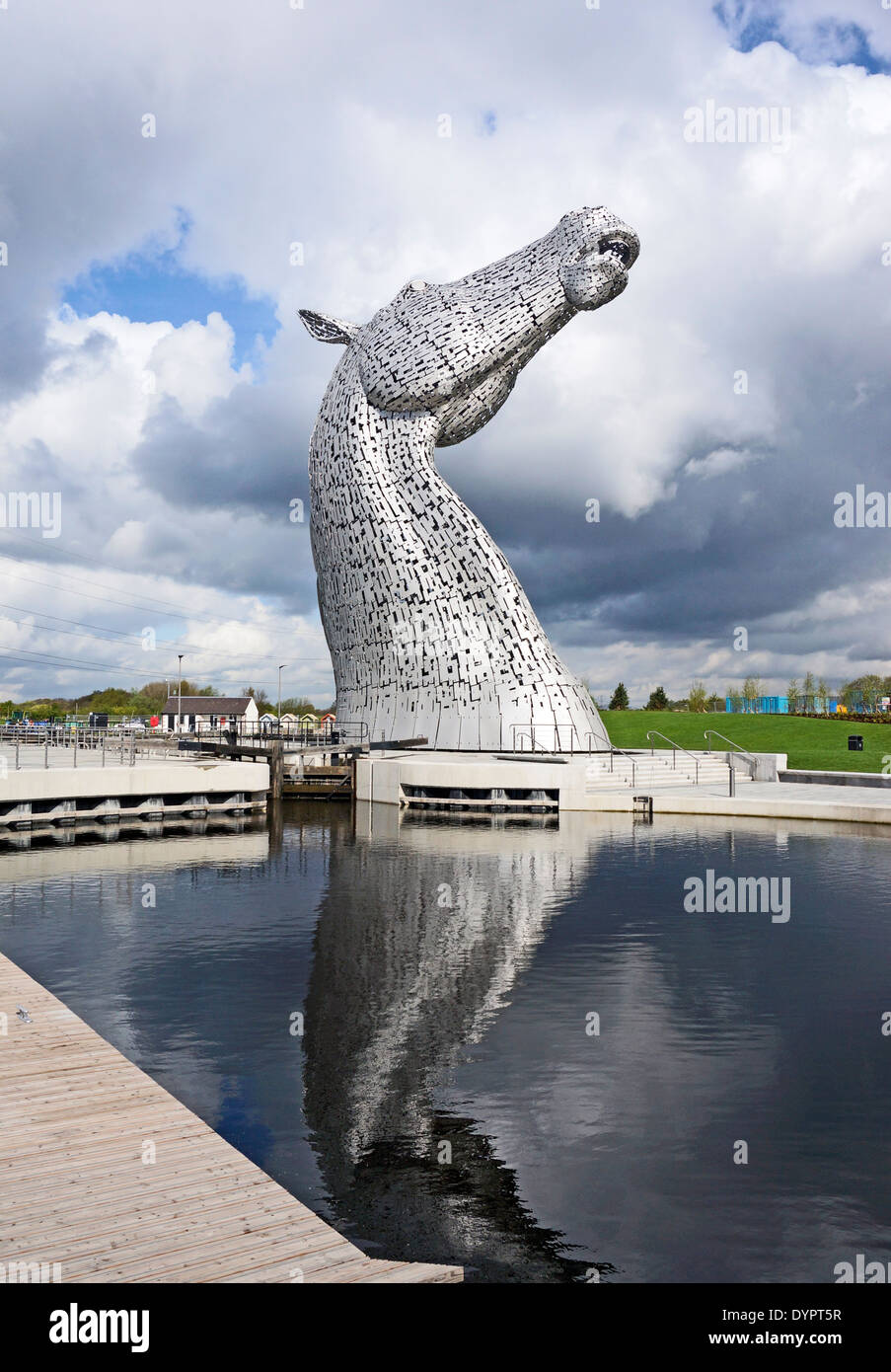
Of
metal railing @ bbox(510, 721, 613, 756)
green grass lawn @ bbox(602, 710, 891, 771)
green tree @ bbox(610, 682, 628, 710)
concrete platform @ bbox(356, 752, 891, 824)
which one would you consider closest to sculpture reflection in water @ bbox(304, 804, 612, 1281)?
concrete platform @ bbox(356, 752, 891, 824)

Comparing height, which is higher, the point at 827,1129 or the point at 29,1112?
the point at 29,1112

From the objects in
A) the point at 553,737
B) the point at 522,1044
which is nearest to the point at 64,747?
the point at 553,737

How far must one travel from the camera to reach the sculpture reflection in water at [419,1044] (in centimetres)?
479

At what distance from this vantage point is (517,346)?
29609mm

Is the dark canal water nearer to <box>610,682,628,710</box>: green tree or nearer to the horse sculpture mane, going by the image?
the horse sculpture mane

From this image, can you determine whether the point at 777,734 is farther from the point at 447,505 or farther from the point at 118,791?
the point at 118,791

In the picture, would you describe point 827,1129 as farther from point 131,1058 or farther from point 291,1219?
point 131,1058

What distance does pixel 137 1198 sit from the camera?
4.30 metres

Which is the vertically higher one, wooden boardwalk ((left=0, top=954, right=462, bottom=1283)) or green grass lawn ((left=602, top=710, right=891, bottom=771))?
green grass lawn ((left=602, top=710, right=891, bottom=771))

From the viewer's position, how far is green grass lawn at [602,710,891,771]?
38.0 meters

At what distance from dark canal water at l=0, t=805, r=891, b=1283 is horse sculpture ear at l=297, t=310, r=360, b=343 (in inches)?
932

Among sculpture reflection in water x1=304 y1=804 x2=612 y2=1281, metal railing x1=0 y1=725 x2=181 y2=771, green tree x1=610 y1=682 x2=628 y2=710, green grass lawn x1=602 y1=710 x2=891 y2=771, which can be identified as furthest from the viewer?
green tree x1=610 y1=682 x2=628 y2=710

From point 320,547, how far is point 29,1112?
2908cm
